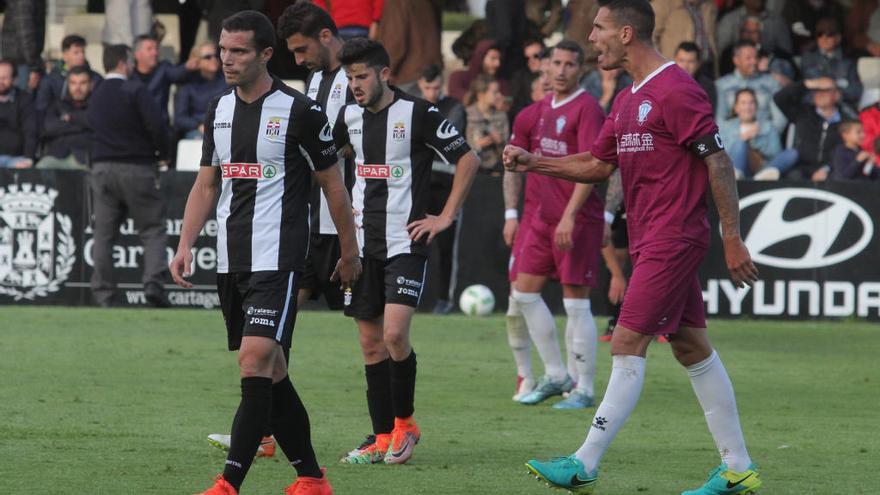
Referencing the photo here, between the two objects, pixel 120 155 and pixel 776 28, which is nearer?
pixel 120 155

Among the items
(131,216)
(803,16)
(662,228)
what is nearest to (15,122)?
(131,216)

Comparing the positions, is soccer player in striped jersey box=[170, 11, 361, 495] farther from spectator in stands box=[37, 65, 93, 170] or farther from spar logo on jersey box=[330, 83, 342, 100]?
spectator in stands box=[37, 65, 93, 170]

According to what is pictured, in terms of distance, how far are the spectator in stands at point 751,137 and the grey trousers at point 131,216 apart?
6.27 metres

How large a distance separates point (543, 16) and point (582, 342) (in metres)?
11.1

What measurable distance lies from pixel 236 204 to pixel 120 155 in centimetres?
968

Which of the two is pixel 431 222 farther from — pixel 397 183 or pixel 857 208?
pixel 857 208

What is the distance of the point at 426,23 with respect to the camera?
1908 centimetres

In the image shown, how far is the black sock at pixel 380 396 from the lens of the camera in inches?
320

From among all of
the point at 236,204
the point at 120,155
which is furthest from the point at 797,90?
the point at 236,204

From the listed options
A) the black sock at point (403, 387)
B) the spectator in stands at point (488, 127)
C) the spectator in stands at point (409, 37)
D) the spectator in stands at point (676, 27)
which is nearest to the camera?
the black sock at point (403, 387)

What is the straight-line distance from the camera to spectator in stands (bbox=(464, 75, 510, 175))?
17344mm

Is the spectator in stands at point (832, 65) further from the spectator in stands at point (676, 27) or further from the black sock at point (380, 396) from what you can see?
the black sock at point (380, 396)

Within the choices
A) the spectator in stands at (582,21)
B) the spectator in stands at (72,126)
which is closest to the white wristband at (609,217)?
the spectator in stands at (582,21)

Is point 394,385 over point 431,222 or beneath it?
beneath
